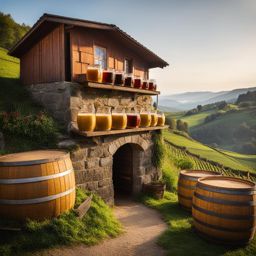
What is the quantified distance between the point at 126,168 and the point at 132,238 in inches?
158

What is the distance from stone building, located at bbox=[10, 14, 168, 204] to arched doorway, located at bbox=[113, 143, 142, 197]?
44 millimetres

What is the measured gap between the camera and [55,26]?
23.2ft

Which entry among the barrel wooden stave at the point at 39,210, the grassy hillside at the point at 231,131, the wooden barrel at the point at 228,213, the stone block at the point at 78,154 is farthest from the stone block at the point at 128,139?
the grassy hillside at the point at 231,131

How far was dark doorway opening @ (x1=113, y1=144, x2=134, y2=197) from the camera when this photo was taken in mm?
9422

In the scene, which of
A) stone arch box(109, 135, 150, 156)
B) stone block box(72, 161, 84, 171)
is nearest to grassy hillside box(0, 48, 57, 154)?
stone block box(72, 161, 84, 171)

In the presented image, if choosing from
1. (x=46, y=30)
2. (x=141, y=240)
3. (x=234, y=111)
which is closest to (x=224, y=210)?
(x=141, y=240)

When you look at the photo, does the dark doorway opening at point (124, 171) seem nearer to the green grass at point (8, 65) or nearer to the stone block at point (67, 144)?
the stone block at point (67, 144)

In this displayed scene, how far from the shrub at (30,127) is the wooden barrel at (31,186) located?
1657mm

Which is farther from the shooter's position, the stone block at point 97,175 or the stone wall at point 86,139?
the stone block at point 97,175

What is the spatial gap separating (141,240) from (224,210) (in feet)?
6.61

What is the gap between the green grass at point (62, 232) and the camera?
407 cm

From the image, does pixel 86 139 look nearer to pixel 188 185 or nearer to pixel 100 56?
pixel 100 56

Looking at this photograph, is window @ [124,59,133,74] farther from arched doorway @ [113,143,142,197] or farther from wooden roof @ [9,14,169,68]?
arched doorway @ [113,143,142,197]

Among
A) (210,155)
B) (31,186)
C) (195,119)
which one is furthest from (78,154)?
(195,119)
